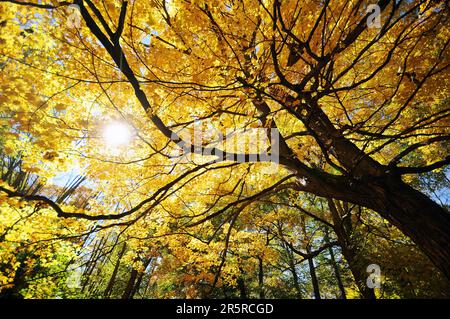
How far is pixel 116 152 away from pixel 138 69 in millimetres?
1793

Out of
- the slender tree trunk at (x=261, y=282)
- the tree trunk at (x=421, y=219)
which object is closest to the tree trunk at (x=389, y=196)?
the tree trunk at (x=421, y=219)

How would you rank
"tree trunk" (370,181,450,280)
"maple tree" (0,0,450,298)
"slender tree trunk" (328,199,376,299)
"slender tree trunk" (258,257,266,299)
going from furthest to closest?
"slender tree trunk" (258,257,266,299) < "slender tree trunk" (328,199,376,299) < "maple tree" (0,0,450,298) < "tree trunk" (370,181,450,280)

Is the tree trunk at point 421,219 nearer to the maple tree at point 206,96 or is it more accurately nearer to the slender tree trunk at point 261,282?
the maple tree at point 206,96

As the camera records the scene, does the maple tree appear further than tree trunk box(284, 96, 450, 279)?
Yes

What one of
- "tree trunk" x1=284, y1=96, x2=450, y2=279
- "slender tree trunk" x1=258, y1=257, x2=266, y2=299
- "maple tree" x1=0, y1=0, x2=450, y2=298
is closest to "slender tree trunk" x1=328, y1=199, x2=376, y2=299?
"maple tree" x1=0, y1=0, x2=450, y2=298

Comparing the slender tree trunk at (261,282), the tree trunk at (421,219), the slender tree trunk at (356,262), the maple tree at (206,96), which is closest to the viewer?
the tree trunk at (421,219)

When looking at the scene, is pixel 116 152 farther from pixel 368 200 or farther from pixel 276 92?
pixel 368 200

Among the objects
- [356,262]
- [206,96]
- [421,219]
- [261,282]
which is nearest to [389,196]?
[421,219]

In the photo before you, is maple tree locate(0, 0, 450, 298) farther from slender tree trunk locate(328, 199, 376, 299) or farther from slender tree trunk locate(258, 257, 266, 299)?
slender tree trunk locate(258, 257, 266, 299)

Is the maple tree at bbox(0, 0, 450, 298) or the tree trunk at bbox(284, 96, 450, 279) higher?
the maple tree at bbox(0, 0, 450, 298)

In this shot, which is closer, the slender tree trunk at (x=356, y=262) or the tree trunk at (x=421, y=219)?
the tree trunk at (x=421, y=219)

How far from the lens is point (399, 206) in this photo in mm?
2545

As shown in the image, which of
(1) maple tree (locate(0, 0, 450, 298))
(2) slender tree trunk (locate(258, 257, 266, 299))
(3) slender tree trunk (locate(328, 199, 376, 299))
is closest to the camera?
(1) maple tree (locate(0, 0, 450, 298))

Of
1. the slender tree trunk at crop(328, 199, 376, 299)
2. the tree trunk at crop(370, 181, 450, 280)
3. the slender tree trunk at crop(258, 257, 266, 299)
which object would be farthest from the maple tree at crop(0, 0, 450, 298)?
the slender tree trunk at crop(258, 257, 266, 299)
